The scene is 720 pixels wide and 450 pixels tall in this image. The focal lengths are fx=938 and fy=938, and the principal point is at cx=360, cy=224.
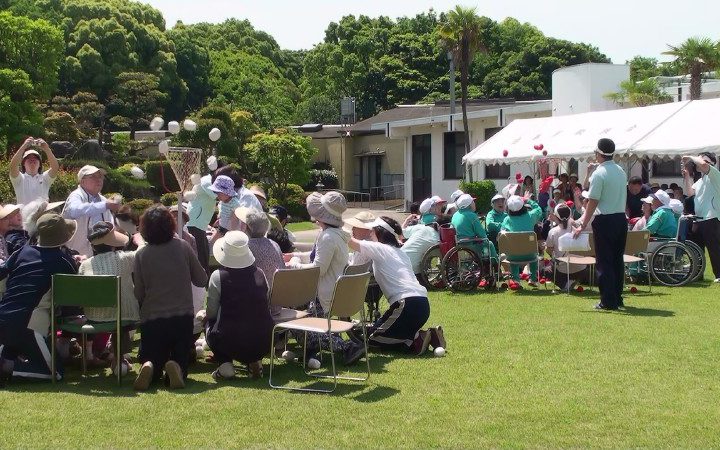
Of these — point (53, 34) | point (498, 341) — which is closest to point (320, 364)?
point (498, 341)

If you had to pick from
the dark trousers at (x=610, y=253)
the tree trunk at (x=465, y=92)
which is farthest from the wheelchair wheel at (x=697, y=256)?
the tree trunk at (x=465, y=92)

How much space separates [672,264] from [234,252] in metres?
8.18

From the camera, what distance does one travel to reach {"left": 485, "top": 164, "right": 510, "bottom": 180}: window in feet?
107

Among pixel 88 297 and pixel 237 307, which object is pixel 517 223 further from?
pixel 88 297

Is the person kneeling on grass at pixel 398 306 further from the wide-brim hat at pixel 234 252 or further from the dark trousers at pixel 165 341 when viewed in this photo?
the dark trousers at pixel 165 341

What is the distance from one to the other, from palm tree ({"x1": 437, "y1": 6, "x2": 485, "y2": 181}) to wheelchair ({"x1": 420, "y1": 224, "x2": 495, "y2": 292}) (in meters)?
23.5

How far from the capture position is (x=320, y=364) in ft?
25.8

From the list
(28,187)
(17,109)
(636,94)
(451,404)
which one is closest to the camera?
(451,404)

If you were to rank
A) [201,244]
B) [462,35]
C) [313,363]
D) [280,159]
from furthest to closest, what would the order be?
[462,35] < [280,159] < [201,244] < [313,363]

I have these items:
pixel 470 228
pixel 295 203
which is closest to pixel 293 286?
pixel 470 228

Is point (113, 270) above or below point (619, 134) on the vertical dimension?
below

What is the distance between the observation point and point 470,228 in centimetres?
1308

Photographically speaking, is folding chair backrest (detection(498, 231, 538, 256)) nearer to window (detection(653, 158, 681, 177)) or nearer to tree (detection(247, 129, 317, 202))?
window (detection(653, 158, 681, 177))

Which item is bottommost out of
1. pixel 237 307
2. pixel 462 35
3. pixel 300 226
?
pixel 300 226
